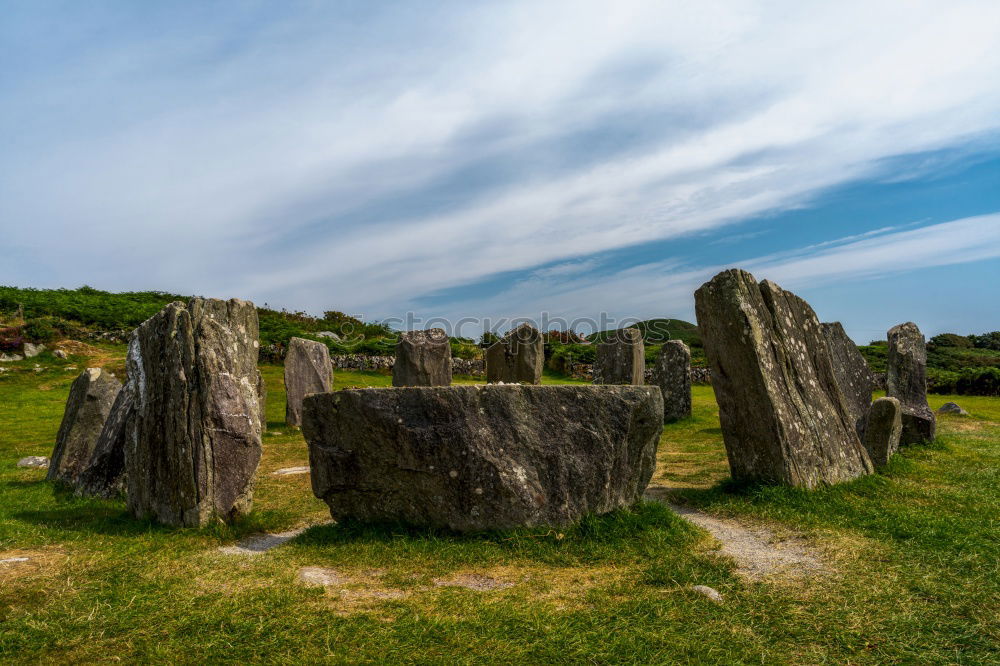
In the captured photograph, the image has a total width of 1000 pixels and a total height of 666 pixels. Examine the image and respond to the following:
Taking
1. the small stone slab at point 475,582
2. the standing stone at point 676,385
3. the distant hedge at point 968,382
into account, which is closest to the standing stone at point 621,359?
the standing stone at point 676,385

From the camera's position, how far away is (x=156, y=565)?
18.0ft

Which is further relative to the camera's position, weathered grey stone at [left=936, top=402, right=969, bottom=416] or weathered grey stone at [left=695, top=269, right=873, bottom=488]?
weathered grey stone at [left=936, top=402, right=969, bottom=416]

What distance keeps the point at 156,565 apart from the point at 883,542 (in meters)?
6.75

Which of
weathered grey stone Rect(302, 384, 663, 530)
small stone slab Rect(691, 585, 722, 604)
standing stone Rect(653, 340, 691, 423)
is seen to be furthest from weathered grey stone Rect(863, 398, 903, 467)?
standing stone Rect(653, 340, 691, 423)

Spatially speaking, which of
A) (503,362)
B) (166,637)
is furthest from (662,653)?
(503,362)

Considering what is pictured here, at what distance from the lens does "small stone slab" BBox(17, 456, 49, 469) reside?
1113 centimetres

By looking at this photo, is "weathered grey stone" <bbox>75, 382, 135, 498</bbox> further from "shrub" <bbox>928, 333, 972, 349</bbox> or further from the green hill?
"shrub" <bbox>928, 333, 972, 349</bbox>

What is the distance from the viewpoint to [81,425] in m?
9.57

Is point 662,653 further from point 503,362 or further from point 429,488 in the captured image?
point 503,362

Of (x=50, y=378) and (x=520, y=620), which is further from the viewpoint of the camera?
(x=50, y=378)

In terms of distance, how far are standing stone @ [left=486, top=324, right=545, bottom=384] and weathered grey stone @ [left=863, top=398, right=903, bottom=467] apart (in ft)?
28.6

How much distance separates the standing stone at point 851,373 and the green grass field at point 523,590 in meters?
4.00

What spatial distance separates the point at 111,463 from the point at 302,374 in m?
8.30

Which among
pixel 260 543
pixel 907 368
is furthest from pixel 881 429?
pixel 260 543
